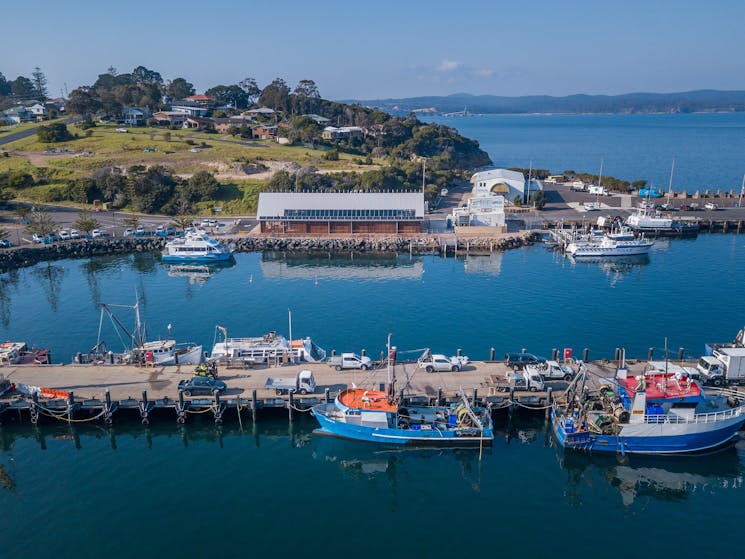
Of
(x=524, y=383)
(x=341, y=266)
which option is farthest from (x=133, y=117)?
(x=524, y=383)

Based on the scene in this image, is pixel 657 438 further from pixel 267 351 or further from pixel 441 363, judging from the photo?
pixel 267 351

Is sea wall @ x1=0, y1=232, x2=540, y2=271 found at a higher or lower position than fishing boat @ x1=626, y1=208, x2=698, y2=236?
lower

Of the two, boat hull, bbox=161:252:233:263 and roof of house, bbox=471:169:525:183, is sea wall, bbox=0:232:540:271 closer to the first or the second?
boat hull, bbox=161:252:233:263

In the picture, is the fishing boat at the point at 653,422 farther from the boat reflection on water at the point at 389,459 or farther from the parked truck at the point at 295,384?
the parked truck at the point at 295,384

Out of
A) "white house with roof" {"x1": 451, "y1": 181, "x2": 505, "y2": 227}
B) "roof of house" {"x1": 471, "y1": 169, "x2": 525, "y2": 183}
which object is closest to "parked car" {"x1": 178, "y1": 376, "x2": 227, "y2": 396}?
"white house with roof" {"x1": 451, "y1": 181, "x2": 505, "y2": 227}

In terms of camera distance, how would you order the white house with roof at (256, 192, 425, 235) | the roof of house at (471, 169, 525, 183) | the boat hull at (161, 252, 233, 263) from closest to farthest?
the boat hull at (161, 252, 233, 263) → the white house with roof at (256, 192, 425, 235) → the roof of house at (471, 169, 525, 183)

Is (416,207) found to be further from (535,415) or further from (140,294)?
(535,415)
